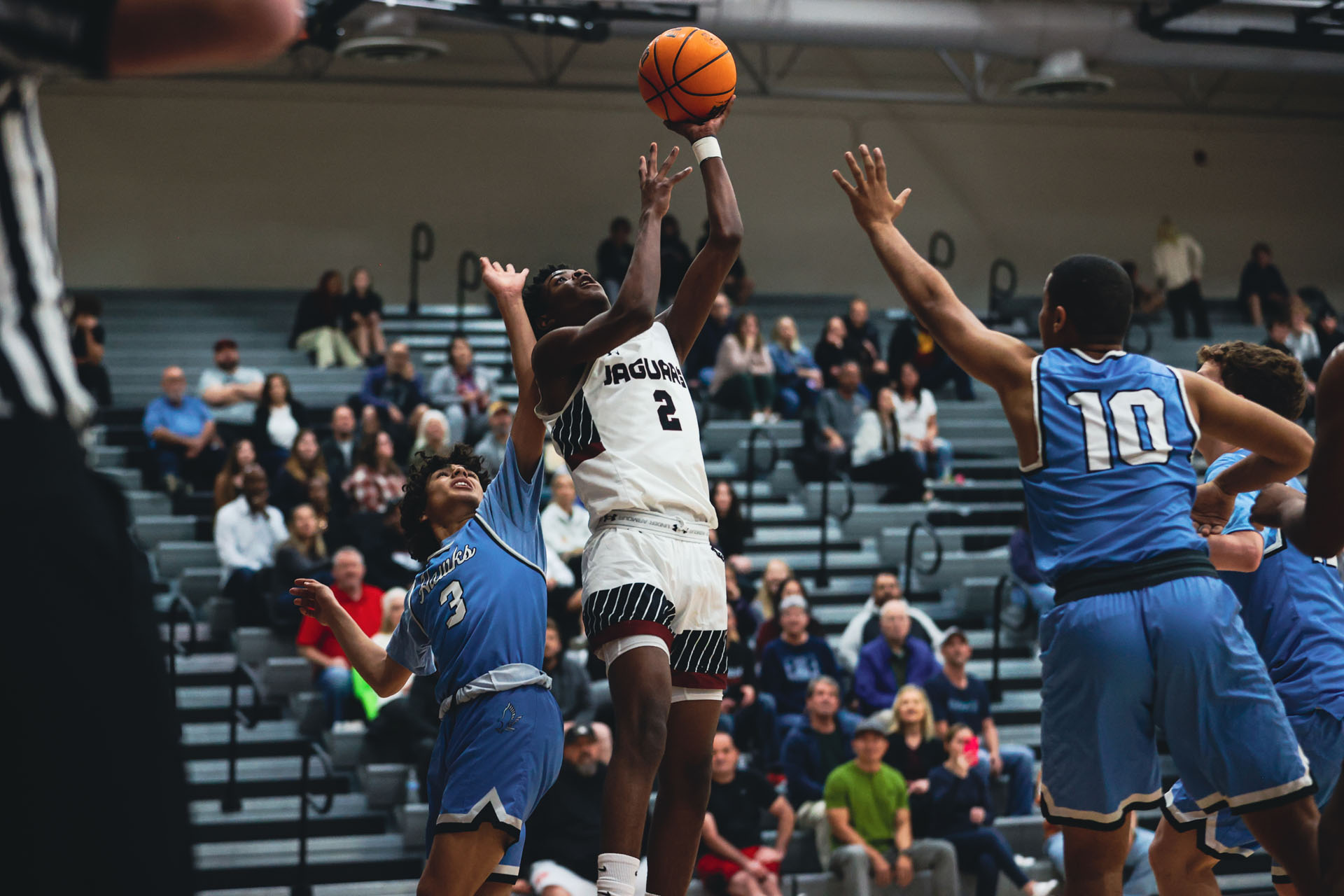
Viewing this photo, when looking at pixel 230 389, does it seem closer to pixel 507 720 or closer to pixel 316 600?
pixel 316 600

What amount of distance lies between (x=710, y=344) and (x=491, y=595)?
11.6 metres

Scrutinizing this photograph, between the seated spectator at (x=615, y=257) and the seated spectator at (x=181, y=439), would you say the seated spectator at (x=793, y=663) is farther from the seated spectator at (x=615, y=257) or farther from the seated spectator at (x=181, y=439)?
the seated spectator at (x=615, y=257)

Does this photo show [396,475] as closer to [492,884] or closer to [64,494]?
[492,884]

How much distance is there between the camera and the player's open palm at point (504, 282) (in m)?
4.48

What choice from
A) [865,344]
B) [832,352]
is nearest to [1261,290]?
[865,344]

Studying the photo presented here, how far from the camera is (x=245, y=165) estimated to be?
63.7ft

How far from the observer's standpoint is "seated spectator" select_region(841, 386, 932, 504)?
46.2 ft

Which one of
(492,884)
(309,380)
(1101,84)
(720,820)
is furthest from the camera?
(1101,84)

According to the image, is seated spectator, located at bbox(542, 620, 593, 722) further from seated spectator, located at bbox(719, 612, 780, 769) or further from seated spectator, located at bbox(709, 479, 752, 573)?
seated spectator, located at bbox(709, 479, 752, 573)

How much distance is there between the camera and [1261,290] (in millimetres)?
20438

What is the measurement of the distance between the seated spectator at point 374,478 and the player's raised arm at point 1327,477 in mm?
8877

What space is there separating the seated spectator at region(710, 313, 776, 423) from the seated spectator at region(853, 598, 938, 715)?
4.91 metres

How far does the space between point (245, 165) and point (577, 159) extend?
469 centimetres

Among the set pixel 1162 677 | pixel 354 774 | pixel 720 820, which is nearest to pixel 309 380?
pixel 354 774
